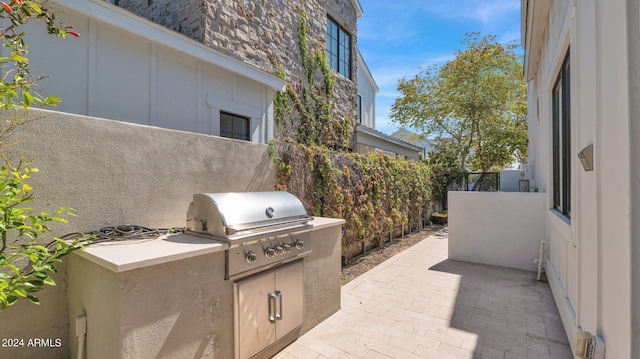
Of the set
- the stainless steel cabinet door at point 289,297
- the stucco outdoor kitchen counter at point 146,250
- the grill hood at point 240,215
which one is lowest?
the stainless steel cabinet door at point 289,297

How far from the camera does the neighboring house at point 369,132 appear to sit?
38.1 ft

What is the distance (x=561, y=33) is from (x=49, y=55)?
7037 mm

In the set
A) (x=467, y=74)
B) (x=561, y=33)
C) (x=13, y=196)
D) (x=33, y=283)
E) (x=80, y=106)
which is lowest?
(x=33, y=283)

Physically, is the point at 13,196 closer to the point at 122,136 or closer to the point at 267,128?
the point at 122,136

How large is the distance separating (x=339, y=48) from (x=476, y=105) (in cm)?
857

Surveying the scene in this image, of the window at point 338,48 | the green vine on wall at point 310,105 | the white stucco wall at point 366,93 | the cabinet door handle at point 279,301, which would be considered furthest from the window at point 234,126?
the white stucco wall at point 366,93

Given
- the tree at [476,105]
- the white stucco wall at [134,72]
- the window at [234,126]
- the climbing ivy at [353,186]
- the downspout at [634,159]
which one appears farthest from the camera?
the tree at [476,105]

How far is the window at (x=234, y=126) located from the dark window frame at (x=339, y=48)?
5152mm

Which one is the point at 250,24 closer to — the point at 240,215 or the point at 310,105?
the point at 310,105

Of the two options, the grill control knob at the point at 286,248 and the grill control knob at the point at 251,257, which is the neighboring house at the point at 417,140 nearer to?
the grill control knob at the point at 286,248

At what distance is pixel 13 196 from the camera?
1.86 m

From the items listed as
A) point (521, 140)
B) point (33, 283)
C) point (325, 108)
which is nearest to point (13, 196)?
point (33, 283)

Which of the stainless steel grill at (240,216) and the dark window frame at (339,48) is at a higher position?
the dark window frame at (339,48)

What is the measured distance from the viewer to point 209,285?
245cm
